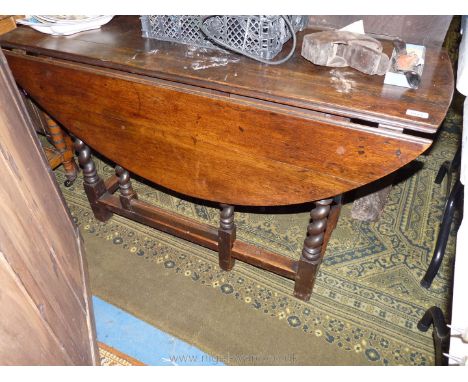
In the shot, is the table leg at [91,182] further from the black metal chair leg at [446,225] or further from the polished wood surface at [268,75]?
the black metal chair leg at [446,225]

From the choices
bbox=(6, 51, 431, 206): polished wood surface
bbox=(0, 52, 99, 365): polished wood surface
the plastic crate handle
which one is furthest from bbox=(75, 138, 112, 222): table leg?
the plastic crate handle

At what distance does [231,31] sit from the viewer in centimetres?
117

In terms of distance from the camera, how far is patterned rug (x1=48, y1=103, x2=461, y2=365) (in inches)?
55.7

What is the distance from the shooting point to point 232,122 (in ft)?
3.60

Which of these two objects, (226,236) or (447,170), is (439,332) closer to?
(226,236)

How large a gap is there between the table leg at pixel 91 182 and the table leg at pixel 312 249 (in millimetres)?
991

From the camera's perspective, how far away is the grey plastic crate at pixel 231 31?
1.13 metres

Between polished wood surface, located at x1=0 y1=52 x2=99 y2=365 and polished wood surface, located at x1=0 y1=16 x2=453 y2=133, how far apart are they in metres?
0.34

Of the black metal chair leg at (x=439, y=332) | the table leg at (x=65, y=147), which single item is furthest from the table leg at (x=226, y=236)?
the table leg at (x=65, y=147)

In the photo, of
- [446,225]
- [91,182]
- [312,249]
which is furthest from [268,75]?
[91,182]

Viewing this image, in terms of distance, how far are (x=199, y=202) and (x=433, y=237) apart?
3.81 ft

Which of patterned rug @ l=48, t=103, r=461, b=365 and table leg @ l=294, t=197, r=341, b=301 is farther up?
table leg @ l=294, t=197, r=341, b=301

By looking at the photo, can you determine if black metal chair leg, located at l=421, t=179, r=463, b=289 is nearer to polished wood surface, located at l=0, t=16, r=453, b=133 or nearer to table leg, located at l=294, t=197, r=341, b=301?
table leg, located at l=294, t=197, r=341, b=301
